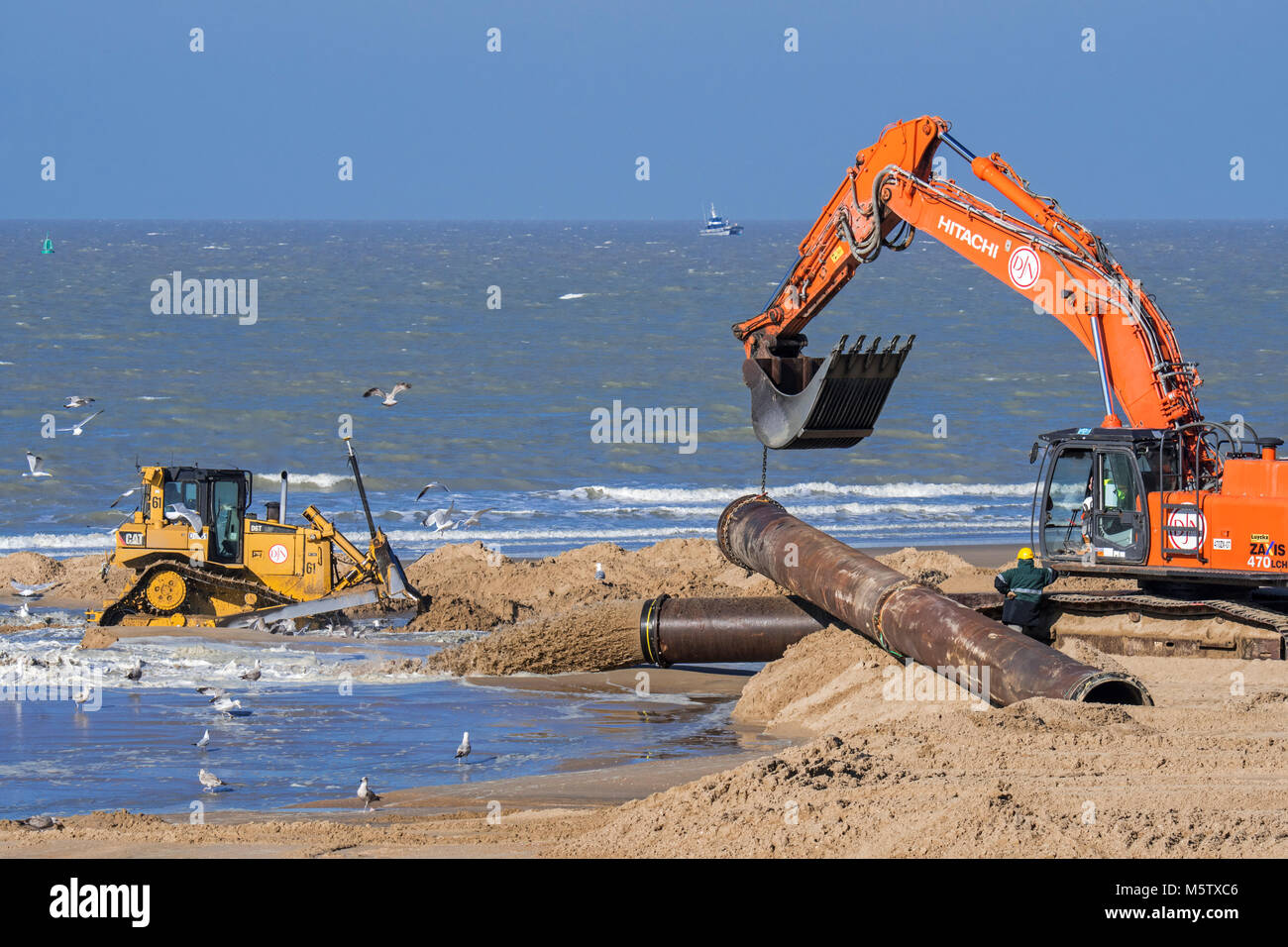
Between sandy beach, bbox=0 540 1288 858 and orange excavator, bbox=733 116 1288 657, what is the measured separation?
828 mm

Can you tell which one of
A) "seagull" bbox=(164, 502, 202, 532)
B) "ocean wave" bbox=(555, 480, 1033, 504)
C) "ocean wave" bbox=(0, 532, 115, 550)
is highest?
"seagull" bbox=(164, 502, 202, 532)

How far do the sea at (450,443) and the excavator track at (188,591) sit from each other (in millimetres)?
832

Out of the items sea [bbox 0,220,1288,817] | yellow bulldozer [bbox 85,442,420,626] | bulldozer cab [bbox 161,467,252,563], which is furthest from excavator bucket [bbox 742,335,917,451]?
bulldozer cab [bbox 161,467,252,563]

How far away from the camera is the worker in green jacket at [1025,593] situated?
48.0ft

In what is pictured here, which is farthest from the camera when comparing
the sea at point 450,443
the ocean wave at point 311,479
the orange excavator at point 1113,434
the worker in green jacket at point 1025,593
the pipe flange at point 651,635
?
the ocean wave at point 311,479

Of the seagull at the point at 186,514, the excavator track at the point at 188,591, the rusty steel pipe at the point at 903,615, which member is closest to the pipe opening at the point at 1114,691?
the rusty steel pipe at the point at 903,615

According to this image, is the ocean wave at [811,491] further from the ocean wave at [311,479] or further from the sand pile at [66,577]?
the sand pile at [66,577]

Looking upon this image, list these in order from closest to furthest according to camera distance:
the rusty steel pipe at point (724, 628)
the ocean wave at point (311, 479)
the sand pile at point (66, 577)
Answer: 1. the rusty steel pipe at point (724, 628)
2. the sand pile at point (66, 577)
3. the ocean wave at point (311, 479)

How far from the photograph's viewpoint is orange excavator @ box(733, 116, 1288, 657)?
13.5 m

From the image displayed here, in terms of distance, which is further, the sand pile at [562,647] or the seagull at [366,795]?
the sand pile at [562,647]

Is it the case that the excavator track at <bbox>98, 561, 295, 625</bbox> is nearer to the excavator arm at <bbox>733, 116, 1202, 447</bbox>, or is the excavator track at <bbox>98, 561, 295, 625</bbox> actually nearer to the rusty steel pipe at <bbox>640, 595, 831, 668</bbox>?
the rusty steel pipe at <bbox>640, 595, 831, 668</bbox>

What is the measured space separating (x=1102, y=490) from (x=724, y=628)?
433cm

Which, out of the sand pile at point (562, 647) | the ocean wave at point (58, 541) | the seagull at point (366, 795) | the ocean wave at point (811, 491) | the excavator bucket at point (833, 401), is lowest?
the seagull at point (366, 795)
